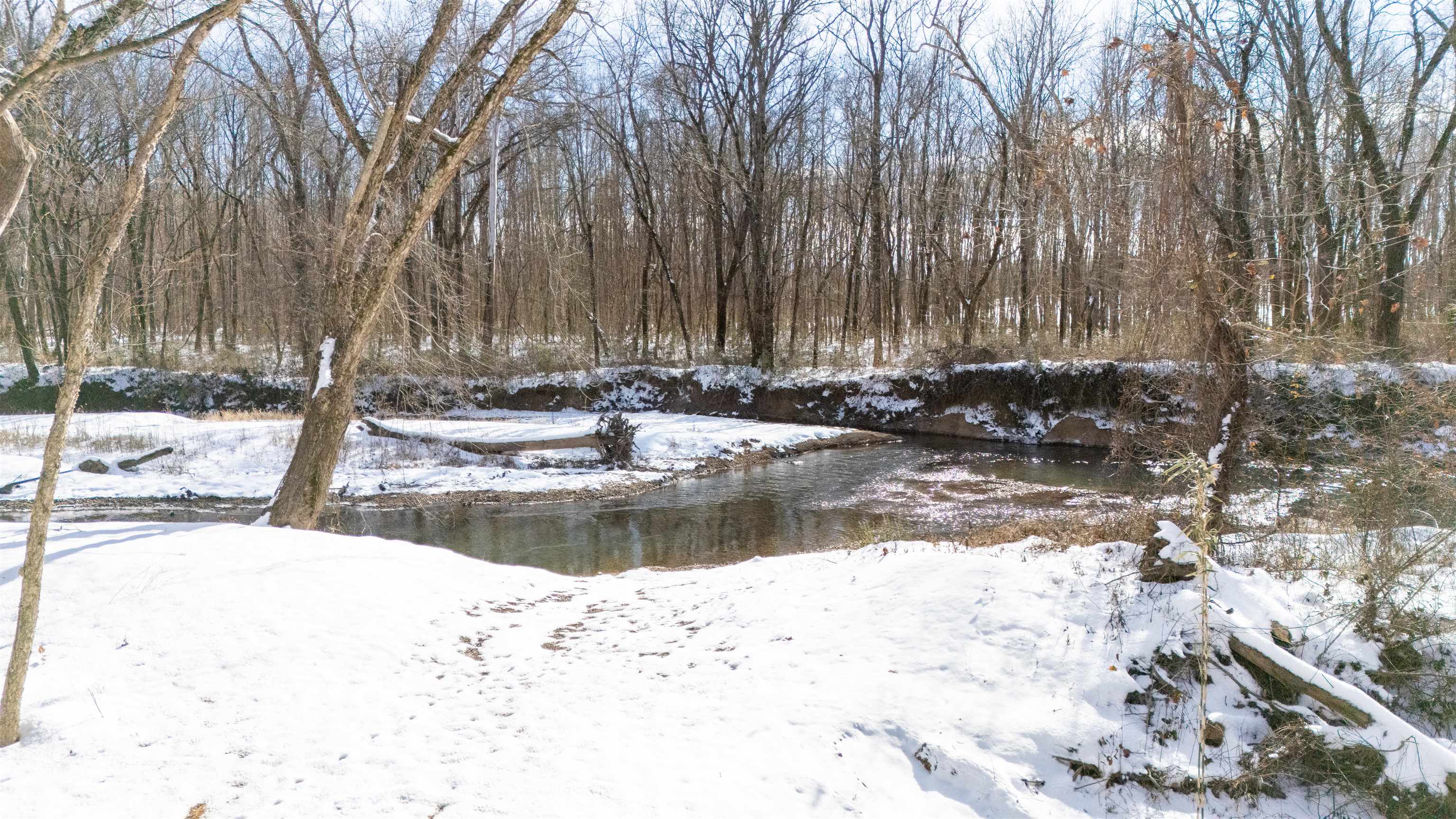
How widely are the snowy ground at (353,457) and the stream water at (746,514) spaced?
1.18 metres

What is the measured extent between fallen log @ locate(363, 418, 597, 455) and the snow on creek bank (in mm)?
10985

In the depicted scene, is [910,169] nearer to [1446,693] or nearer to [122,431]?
[122,431]

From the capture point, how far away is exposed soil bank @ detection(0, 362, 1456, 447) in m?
21.6

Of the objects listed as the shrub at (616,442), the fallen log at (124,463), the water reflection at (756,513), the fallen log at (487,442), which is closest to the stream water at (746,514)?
the water reflection at (756,513)

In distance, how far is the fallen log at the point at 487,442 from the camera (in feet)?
58.9

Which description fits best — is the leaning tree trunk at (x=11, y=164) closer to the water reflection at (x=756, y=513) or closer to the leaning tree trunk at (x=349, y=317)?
the leaning tree trunk at (x=349, y=317)

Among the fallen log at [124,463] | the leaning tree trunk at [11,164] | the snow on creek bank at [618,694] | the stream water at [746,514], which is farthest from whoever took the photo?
the fallen log at [124,463]

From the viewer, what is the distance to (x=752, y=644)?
5781mm

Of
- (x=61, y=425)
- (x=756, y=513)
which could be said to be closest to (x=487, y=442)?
(x=756, y=513)

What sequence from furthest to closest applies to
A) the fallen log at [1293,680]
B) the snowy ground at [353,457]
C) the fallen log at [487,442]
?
1. the fallen log at [487,442]
2. the snowy ground at [353,457]
3. the fallen log at [1293,680]

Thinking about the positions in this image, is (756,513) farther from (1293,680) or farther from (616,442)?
(1293,680)

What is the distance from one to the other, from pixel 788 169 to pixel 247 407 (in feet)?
62.8

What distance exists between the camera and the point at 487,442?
18203 millimetres

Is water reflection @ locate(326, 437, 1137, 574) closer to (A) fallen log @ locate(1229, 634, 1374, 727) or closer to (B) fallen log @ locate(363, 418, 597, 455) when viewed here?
(B) fallen log @ locate(363, 418, 597, 455)
